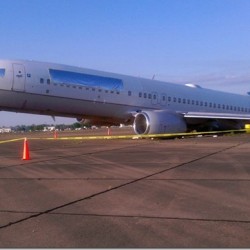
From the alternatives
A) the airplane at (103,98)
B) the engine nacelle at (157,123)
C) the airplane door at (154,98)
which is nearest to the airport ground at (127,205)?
the airplane at (103,98)

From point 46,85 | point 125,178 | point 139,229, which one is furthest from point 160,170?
point 46,85

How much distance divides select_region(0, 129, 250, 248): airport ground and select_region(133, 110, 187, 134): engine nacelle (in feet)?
40.6

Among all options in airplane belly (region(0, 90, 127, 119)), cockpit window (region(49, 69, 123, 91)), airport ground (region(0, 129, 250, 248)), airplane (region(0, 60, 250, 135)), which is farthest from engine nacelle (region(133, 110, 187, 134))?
airport ground (region(0, 129, 250, 248))

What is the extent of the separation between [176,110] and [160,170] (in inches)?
710

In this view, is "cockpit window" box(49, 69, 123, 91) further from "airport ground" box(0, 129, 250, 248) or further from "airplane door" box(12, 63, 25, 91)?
"airport ground" box(0, 129, 250, 248)

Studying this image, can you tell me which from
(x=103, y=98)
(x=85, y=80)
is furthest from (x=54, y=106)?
(x=103, y=98)

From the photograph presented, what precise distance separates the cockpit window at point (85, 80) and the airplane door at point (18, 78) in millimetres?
1559

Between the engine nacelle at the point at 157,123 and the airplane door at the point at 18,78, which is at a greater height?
the airplane door at the point at 18,78

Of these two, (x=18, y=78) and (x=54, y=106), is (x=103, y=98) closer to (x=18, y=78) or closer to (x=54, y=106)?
(x=54, y=106)

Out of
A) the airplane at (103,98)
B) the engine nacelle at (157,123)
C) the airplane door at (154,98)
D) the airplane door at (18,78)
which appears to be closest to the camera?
the airplane door at (18,78)

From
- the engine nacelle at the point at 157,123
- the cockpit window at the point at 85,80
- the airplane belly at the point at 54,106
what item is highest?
the cockpit window at the point at 85,80

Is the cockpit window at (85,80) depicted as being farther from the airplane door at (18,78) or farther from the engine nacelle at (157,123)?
the engine nacelle at (157,123)

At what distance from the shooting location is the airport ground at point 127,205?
453 centimetres

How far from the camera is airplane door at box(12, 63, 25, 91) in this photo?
2022 centimetres
